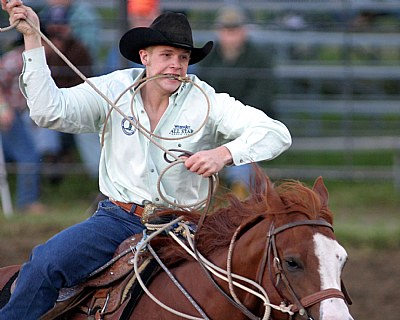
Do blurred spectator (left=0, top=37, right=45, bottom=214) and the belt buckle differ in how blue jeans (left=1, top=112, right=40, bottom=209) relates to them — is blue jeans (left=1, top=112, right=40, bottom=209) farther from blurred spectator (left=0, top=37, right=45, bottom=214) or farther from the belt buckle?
the belt buckle

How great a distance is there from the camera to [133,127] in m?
4.60

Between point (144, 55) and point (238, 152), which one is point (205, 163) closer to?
point (238, 152)

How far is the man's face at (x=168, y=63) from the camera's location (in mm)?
4586

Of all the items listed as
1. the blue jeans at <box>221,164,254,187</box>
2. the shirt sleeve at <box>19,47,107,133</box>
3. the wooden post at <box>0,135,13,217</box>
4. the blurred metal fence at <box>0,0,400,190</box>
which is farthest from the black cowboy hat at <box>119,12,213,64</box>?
the wooden post at <box>0,135,13,217</box>

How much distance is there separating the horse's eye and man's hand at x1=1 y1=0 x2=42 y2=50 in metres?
1.52

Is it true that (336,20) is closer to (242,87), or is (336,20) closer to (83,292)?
(242,87)

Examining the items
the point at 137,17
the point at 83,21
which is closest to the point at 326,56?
the point at 137,17

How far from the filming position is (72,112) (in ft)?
15.0

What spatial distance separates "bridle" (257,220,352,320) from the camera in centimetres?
368

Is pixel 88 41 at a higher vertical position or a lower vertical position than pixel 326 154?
higher

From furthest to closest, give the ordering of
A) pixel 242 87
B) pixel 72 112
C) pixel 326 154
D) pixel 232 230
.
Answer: pixel 326 154
pixel 242 87
pixel 72 112
pixel 232 230

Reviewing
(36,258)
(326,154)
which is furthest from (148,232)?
(326,154)

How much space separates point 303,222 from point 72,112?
1.30 m

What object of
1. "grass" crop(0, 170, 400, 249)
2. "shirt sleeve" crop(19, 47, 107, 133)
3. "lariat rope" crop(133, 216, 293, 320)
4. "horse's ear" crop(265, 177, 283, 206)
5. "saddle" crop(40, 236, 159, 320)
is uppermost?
"shirt sleeve" crop(19, 47, 107, 133)
